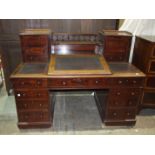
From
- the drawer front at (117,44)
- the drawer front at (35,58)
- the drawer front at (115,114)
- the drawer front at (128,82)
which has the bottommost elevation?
the drawer front at (115,114)

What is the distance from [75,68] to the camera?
1.95 metres

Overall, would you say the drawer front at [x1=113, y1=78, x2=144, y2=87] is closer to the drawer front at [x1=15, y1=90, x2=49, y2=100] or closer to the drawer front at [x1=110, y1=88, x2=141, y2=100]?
the drawer front at [x1=110, y1=88, x2=141, y2=100]

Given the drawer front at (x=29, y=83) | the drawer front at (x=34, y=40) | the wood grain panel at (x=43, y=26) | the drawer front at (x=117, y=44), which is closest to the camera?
the drawer front at (x=29, y=83)

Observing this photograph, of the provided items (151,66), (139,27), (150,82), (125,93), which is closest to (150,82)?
(150,82)

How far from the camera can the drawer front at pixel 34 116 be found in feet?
6.70

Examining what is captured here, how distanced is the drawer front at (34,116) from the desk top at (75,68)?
50 centimetres

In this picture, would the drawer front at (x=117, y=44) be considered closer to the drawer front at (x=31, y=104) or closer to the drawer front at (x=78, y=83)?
the drawer front at (x=78, y=83)

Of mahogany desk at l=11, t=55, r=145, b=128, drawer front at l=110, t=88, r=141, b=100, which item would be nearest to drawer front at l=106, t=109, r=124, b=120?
mahogany desk at l=11, t=55, r=145, b=128

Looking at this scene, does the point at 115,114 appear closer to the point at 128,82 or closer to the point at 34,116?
the point at 128,82

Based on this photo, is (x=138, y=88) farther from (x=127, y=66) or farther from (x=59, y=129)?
(x=59, y=129)

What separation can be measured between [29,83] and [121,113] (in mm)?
1221

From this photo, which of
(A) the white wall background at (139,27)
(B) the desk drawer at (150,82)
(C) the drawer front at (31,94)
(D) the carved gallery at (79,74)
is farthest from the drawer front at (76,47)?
(B) the desk drawer at (150,82)
